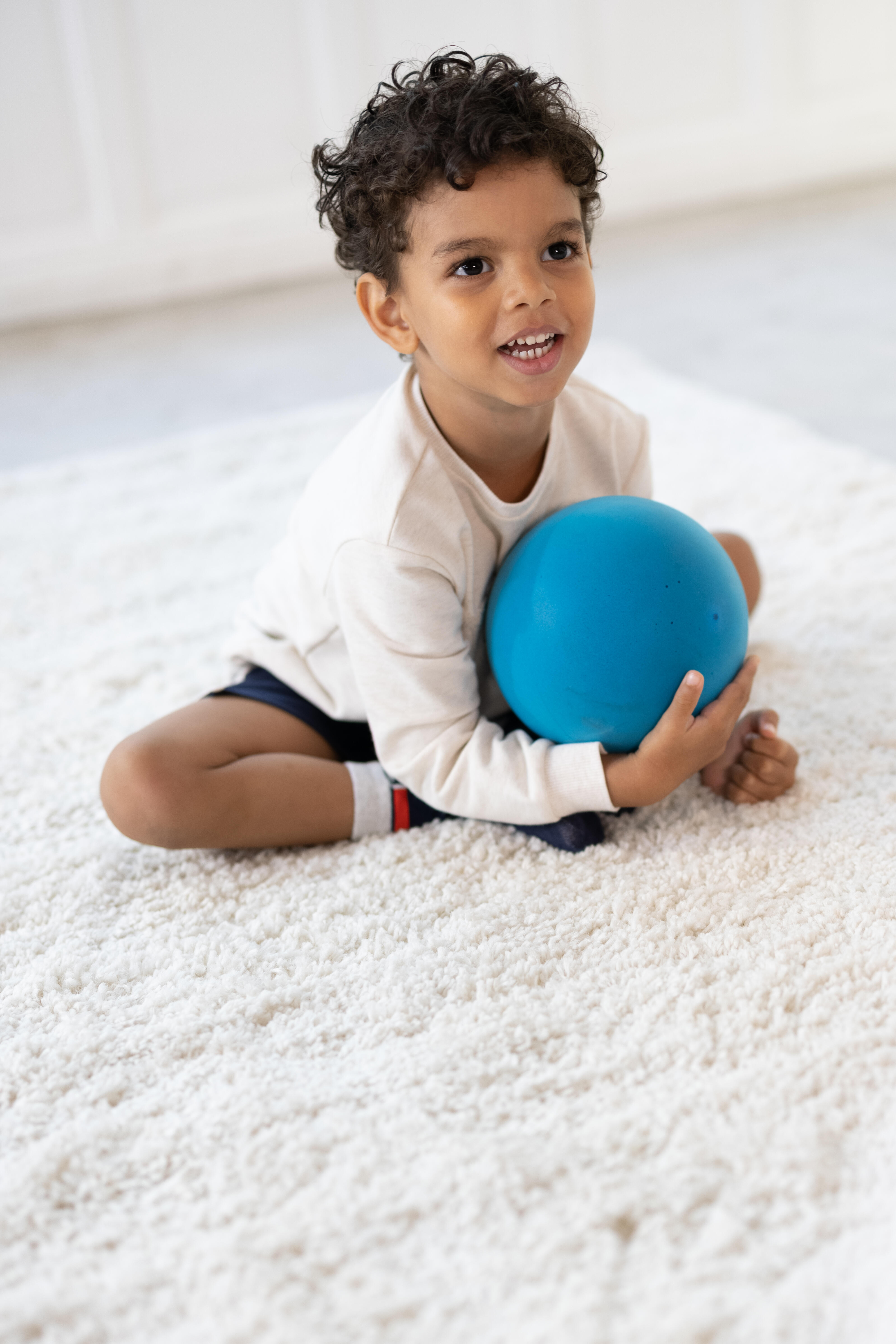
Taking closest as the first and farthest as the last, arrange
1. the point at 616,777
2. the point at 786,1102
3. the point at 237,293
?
the point at 786,1102 → the point at 616,777 → the point at 237,293

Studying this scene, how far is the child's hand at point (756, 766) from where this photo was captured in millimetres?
1078

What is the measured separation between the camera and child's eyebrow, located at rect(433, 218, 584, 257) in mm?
946

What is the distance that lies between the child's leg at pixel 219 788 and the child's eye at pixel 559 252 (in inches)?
19.2

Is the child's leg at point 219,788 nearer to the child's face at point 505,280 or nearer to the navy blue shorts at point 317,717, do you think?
the navy blue shorts at point 317,717

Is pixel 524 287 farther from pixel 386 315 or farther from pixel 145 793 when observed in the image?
pixel 145 793

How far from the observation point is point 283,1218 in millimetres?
707

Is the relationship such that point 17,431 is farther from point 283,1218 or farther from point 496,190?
point 283,1218

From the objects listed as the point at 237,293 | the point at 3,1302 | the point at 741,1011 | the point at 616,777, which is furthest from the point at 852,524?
the point at 237,293

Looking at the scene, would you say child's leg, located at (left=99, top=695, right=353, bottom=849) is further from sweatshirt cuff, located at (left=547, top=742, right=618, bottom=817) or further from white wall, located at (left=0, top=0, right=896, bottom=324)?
white wall, located at (left=0, top=0, right=896, bottom=324)

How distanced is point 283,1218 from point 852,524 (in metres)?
1.22

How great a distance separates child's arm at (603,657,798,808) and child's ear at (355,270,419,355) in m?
0.38

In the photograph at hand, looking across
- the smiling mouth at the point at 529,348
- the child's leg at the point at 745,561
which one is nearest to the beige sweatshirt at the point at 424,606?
the smiling mouth at the point at 529,348

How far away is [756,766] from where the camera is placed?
108 cm

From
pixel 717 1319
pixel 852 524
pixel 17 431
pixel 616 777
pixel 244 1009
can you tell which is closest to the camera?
pixel 717 1319
